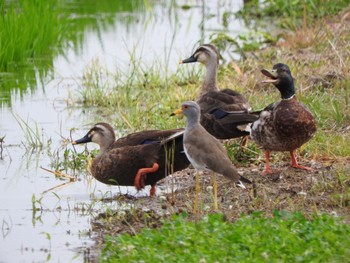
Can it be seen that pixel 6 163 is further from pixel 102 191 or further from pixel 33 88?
pixel 33 88

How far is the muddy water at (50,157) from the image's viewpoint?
24.8ft

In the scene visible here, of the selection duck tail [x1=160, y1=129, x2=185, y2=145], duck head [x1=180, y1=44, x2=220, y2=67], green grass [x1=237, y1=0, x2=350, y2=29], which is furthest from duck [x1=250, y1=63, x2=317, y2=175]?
green grass [x1=237, y1=0, x2=350, y2=29]

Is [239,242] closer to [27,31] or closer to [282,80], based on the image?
[282,80]

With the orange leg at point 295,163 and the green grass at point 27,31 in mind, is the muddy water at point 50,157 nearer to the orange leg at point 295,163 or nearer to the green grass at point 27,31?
the green grass at point 27,31

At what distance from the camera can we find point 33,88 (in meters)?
13.6

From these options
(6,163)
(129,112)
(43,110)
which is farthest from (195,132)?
(43,110)

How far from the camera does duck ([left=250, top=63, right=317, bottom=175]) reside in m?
8.75

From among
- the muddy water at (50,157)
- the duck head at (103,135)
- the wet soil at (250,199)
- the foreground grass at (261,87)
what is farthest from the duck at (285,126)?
the duck head at (103,135)

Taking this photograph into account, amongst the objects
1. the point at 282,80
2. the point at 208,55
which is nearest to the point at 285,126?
the point at 282,80

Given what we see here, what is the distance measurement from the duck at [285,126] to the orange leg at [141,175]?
3.29ft

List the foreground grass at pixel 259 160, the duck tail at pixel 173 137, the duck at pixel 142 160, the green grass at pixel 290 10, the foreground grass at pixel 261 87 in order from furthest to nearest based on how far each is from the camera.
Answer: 1. the green grass at pixel 290 10
2. the foreground grass at pixel 261 87
3. the duck at pixel 142 160
4. the duck tail at pixel 173 137
5. the foreground grass at pixel 259 160

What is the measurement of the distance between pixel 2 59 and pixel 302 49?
165 inches

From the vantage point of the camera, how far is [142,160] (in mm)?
8852

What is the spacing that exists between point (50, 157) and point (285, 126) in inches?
107
